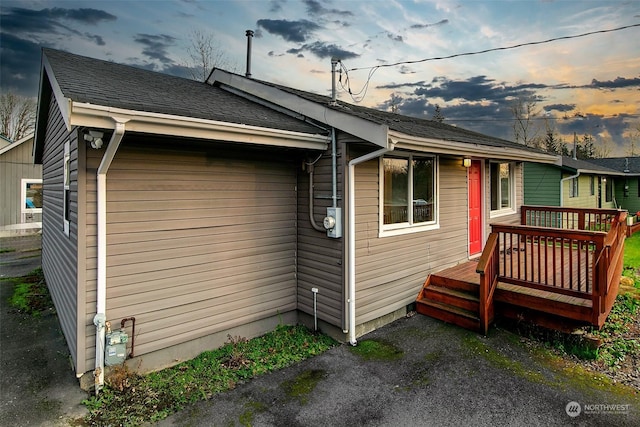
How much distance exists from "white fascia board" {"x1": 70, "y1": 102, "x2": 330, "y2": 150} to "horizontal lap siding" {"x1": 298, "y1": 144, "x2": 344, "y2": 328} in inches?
20.9

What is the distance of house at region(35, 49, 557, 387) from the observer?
11.1ft

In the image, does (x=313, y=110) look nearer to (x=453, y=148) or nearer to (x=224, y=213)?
(x=224, y=213)

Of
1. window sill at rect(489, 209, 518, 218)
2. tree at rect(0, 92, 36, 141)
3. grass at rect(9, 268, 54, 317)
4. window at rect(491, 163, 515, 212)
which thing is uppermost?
tree at rect(0, 92, 36, 141)

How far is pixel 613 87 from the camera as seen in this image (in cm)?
1525

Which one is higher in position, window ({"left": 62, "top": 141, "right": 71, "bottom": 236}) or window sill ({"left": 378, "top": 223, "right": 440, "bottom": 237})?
window ({"left": 62, "top": 141, "right": 71, "bottom": 236})

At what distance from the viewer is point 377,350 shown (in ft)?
14.1

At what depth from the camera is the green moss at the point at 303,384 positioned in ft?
11.1

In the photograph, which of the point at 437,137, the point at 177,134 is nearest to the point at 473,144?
the point at 437,137

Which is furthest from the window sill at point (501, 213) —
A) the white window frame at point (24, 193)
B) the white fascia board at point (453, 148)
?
the white window frame at point (24, 193)

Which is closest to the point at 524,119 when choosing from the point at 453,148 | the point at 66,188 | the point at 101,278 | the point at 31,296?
the point at 453,148

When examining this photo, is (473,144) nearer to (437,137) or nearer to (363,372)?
(437,137)

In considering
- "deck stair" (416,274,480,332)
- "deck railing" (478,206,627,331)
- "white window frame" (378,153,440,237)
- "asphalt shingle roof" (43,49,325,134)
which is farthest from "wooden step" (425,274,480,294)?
"asphalt shingle roof" (43,49,325,134)
